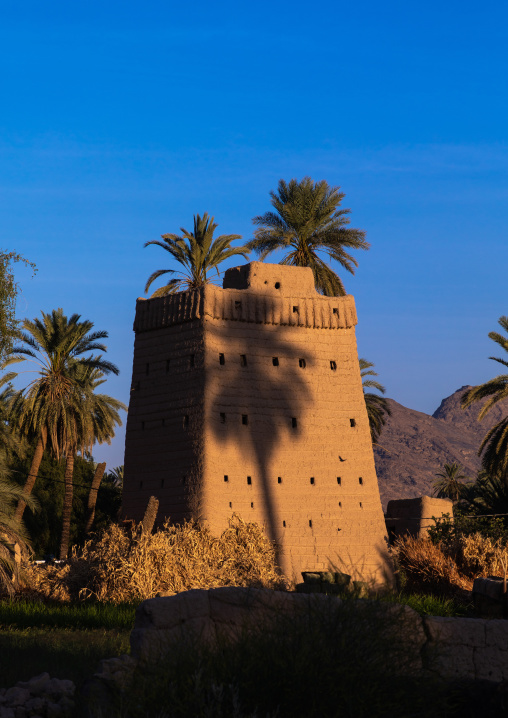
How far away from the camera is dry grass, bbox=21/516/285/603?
2258 cm

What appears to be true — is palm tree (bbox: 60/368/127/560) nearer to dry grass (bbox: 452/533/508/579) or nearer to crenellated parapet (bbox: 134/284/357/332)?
crenellated parapet (bbox: 134/284/357/332)

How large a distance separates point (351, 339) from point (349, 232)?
635 cm

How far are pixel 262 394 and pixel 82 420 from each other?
9.61 meters

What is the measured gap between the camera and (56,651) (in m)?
12.8

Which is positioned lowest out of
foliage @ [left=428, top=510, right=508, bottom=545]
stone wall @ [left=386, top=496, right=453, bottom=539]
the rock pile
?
the rock pile

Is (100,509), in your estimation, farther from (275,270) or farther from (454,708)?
(454,708)

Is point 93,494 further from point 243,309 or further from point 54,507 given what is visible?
point 243,309

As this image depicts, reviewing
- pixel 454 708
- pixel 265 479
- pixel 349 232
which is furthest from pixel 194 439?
pixel 454 708

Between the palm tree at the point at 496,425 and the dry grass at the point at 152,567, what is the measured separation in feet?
43.4

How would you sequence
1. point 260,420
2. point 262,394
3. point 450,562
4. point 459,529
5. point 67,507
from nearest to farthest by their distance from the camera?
point 450,562, point 260,420, point 262,394, point 459,529, point 67,507

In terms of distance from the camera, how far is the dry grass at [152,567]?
74.1 ft

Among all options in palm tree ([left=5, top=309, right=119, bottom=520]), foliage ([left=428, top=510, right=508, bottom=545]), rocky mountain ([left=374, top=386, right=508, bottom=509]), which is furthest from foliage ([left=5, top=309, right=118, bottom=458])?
rocky mountain ([left=374, top=386, right=508, bottom=509])

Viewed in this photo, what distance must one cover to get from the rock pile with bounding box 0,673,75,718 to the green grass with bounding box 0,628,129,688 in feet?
2.86

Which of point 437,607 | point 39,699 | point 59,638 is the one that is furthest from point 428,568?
point 39,699
